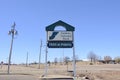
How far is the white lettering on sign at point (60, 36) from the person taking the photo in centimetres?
2052

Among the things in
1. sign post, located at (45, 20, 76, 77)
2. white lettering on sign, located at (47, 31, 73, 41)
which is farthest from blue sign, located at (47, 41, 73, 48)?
white lettering on sign, located at (47, 31, 73, 41)

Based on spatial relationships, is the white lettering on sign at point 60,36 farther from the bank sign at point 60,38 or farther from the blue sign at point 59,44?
the blue sign at point 59,44

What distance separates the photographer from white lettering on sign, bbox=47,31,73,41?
808 inches

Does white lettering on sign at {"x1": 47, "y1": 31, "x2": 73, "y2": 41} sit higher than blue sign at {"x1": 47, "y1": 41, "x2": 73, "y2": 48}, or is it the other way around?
white lettering on sign at {"x1": 47, "y1": 31, "x2": 73, "y2": 41}

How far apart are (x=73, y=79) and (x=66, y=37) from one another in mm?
3066

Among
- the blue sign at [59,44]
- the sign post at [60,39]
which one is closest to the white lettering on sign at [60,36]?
the sign post at [60,39]

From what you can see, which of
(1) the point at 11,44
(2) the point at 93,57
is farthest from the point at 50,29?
(2) the point at 93,57

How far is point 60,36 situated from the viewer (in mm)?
20547

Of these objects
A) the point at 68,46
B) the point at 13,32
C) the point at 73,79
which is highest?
the point at 13,32

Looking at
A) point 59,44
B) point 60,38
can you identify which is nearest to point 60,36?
point 60,38

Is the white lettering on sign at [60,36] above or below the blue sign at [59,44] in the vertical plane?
above

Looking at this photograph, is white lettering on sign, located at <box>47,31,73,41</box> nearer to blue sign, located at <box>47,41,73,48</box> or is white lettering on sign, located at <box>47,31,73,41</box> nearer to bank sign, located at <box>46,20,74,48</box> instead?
bank sign, located at <box>46,20,74,48</box>

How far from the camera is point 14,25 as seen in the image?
64375 mm

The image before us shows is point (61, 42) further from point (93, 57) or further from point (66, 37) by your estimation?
point (93, 57)
